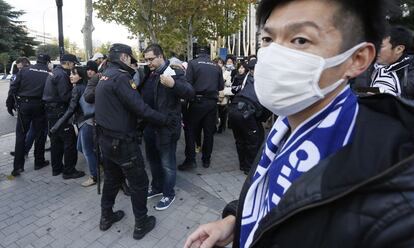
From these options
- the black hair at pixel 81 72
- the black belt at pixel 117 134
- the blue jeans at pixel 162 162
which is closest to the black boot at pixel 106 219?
the blue jeans at pixel 162 162

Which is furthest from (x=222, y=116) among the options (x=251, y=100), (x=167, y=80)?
(x=167, y=80)

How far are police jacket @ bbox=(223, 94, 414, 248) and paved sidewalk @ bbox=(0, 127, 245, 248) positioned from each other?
271cm

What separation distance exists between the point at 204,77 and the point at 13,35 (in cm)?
3988

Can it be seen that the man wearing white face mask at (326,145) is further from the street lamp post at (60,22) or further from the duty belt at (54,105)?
the street lamp post at (60,22)

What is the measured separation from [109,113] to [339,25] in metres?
2.79

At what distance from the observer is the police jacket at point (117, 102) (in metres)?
3.32

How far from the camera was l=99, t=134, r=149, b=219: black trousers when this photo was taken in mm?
3400

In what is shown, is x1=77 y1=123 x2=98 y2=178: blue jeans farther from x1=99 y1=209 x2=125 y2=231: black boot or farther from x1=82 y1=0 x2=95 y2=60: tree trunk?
x1=82 y1=0 x2=95 y2=60: tree trunk

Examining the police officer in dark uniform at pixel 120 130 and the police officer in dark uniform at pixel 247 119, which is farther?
the police officer in dark uniform at pixel 247 119

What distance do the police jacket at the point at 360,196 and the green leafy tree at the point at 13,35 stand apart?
4135cm

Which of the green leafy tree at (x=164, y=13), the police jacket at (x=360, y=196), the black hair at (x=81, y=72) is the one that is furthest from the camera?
the green leafy tree at (x=164, y=13)

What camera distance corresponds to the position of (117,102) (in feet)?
11.1

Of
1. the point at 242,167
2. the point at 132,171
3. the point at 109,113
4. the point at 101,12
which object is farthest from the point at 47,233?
the point at 101,12

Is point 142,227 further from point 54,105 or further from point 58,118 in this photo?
point 54,105
